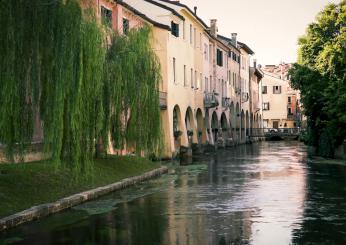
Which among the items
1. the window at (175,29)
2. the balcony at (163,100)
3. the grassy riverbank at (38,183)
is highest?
the window at (175,29)

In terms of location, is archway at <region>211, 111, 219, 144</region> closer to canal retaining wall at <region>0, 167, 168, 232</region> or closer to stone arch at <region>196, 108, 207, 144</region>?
stone arch at <region>196, 108, 207, 144</region>

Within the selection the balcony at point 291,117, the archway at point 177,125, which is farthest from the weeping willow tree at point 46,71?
the balcony at point 291,117

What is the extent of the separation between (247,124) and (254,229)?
65.8 metres

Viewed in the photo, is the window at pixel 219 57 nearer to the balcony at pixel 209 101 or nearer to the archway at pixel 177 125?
the balcony at pixel 209 101

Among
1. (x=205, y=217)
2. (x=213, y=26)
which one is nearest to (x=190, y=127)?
(x=213, y=26)

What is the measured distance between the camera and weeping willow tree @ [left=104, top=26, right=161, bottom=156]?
20672 millimetres

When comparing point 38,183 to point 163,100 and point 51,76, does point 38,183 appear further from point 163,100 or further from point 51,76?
point 163,100

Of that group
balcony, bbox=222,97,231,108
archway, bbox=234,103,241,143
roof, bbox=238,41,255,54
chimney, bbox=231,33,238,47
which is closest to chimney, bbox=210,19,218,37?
balcony, bbox=222,97,231,108

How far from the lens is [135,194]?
18.0m

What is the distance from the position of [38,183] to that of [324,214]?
26.6ft

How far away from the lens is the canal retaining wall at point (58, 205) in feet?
38.8

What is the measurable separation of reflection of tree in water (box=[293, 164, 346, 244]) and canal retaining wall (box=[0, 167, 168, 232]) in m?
5.83

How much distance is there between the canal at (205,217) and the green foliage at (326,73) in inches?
558

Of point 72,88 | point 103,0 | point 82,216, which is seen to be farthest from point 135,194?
point 103,0
